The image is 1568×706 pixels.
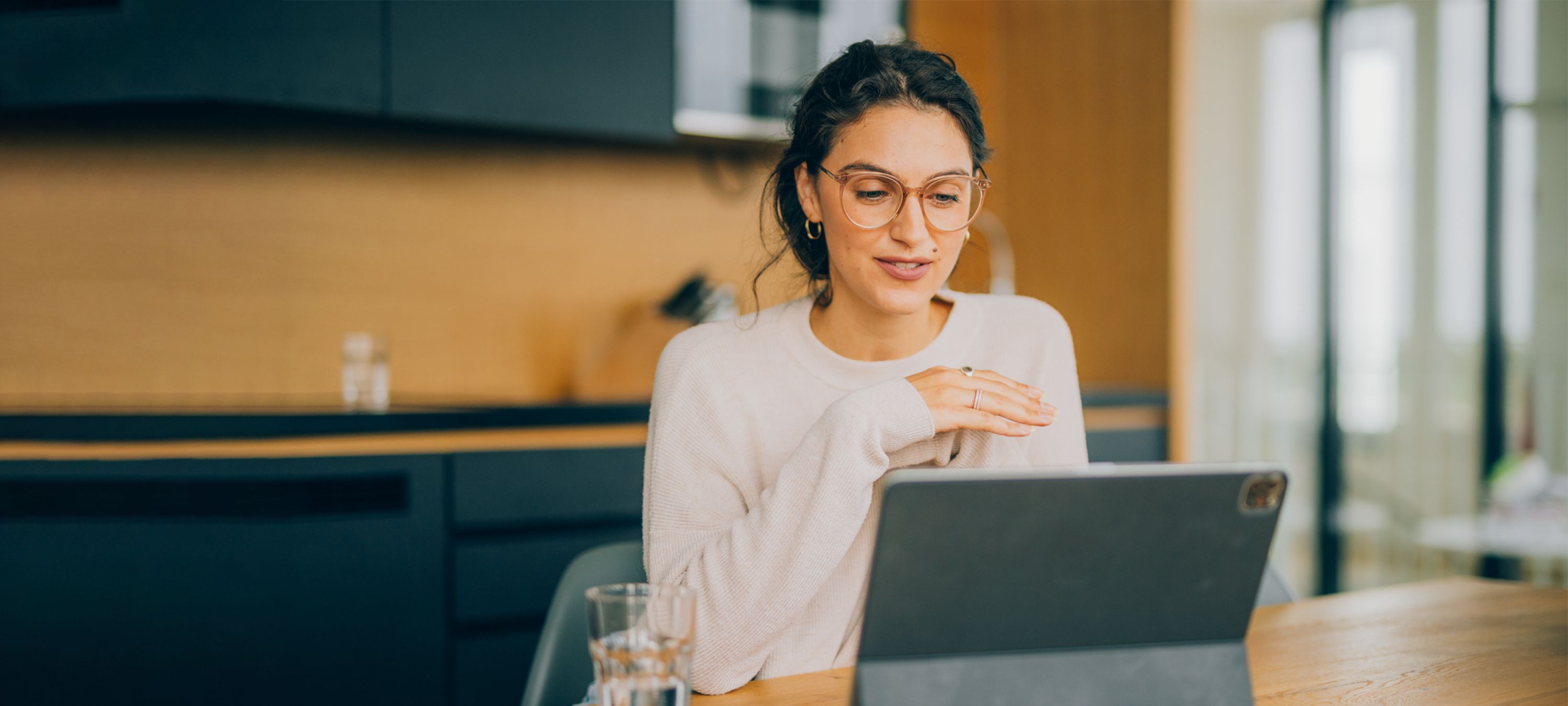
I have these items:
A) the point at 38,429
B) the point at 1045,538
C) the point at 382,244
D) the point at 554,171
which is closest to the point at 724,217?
the point at 554,171

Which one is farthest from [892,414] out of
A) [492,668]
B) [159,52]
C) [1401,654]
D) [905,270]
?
[159,52]

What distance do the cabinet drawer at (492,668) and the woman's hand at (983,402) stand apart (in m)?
1.44

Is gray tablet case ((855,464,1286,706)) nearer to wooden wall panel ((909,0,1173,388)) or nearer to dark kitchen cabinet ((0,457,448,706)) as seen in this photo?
dark kitchen cabinet ((0,457,448,706))

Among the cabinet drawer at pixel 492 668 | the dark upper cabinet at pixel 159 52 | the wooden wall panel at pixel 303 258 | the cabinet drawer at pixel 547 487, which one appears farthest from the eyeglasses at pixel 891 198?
the wooden wall panel at pixel 303 258

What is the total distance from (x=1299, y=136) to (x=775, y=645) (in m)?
3.08

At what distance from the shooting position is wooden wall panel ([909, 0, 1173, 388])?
128 inches

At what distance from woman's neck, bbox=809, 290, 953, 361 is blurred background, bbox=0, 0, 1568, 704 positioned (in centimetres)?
17

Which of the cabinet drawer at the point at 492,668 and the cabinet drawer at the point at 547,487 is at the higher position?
the cabinet drawer at the point at 547,487

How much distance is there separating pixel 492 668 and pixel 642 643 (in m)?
1.67

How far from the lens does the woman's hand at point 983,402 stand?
3.65ft

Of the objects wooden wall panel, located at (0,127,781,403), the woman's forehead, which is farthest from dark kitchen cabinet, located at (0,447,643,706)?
the woman's forehead

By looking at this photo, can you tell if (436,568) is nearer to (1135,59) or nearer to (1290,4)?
(1135,59)

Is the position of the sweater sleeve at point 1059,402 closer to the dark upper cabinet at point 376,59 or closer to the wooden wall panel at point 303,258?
the dark upper cabinet at point 376,59

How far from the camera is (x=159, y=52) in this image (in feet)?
7.38
